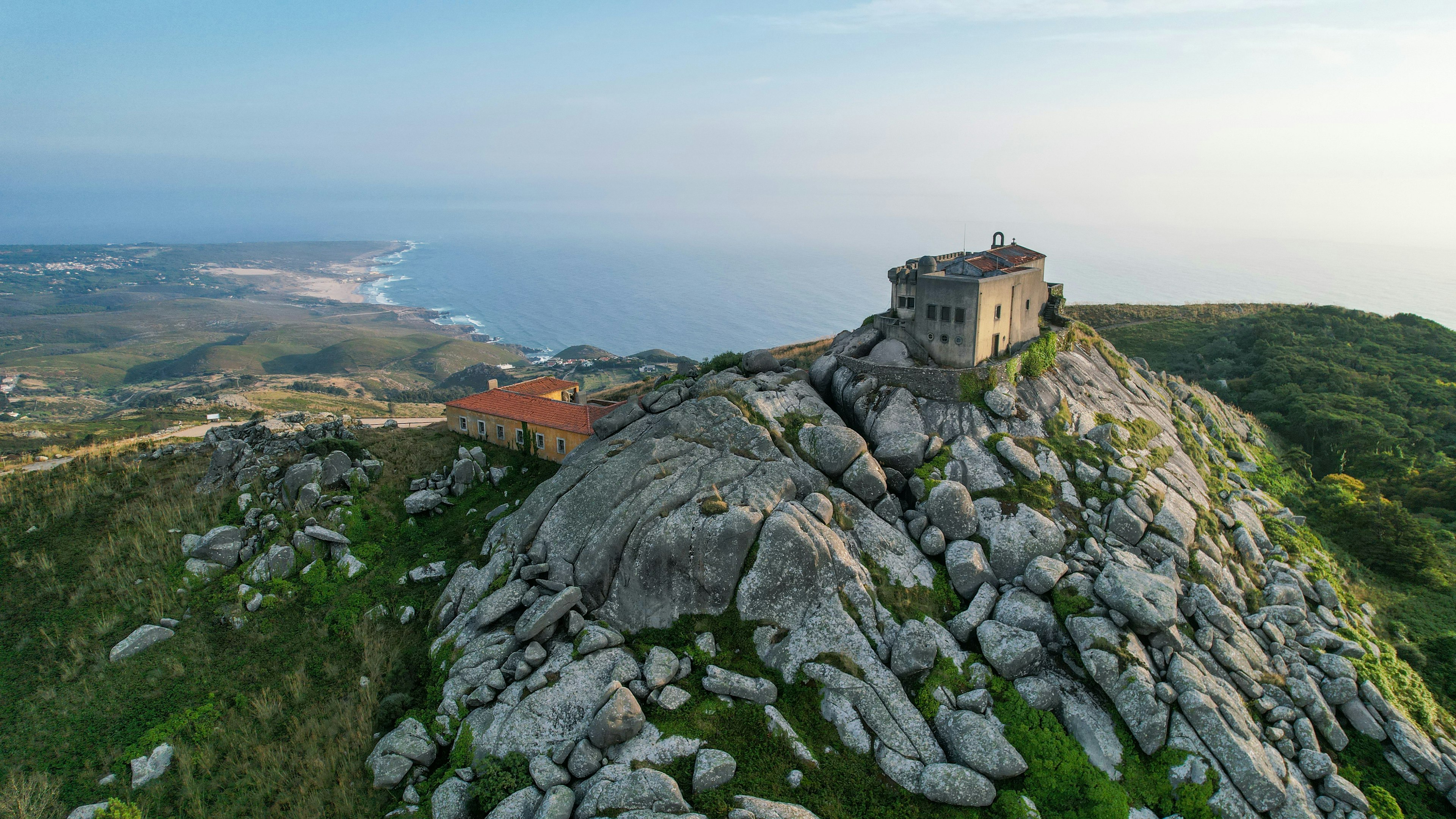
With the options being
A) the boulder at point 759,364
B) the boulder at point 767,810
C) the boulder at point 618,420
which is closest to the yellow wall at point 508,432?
the boulder at point 618,420

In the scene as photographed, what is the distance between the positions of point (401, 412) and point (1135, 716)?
114 m

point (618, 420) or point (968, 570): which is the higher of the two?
point (618, 420)

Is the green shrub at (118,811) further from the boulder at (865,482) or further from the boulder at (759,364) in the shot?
the boulder at (759,364)

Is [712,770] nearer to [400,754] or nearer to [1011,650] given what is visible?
[400,754]

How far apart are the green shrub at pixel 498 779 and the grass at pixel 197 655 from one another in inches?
140

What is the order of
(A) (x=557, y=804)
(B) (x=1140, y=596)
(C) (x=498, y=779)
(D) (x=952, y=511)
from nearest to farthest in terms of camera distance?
(A) (x=557, y=804) < (C) (x=498, y=779) < (B) (x=1140, y=596) < (D) (x=952, y=511)

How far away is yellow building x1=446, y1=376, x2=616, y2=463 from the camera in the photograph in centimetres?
3831

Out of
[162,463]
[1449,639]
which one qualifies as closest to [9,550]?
[162,463]

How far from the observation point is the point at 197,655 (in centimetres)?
2669

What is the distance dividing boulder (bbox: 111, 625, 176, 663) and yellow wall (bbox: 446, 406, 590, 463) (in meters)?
17.7

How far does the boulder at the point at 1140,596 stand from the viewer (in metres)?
24.1

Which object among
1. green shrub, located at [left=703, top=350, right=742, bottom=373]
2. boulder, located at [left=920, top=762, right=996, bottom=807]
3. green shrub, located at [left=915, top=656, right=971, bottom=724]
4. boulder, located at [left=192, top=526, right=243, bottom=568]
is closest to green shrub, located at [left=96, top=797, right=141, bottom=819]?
boulder, located at [left=192, top=526, right=243, bottom=568]

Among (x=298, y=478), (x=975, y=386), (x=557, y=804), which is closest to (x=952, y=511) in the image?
(x=975, y=386)

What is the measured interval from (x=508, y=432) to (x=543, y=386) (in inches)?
241
